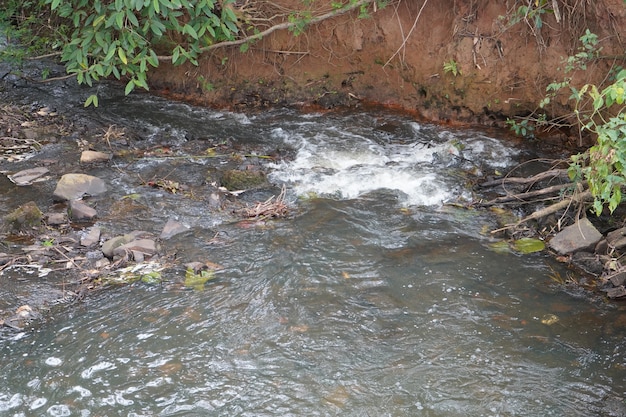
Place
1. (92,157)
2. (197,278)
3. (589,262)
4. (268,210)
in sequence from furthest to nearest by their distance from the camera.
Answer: (92,157) < (268,210) < (589,262) < (197,278)

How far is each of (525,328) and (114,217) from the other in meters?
3.78

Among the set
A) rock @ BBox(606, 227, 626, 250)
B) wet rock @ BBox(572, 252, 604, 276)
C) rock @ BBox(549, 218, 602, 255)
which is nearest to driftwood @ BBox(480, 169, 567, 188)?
rock @ BBox(549, 218, 602, 255)

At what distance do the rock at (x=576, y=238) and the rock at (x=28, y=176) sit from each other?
16.9 ft

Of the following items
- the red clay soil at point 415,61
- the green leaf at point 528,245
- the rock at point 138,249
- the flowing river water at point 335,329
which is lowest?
the flowing river water at point 335,329

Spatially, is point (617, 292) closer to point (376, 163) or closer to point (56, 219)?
point (376, 163)

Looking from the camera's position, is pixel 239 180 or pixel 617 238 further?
pixel 239 180

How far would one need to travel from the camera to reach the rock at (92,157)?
22.9ft

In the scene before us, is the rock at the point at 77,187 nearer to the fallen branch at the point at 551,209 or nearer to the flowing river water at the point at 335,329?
the flowing river water at the point at 335,329

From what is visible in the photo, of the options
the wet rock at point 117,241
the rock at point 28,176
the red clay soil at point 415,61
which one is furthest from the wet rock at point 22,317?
the red clay soil at point 415,61

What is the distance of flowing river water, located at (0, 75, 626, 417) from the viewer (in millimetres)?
3814

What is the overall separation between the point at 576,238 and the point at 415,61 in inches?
141

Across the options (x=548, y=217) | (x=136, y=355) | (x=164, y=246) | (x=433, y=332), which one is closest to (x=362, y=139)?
(x=548, y=217)

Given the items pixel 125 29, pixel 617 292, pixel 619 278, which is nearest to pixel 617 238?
pixel 619 278

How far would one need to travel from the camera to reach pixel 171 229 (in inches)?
222
